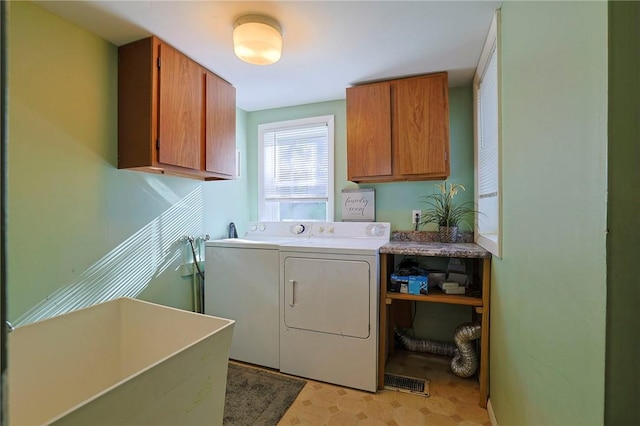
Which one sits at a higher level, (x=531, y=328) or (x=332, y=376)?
(x=531, y=328)

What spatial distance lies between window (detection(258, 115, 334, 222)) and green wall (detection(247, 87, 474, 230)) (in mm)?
75

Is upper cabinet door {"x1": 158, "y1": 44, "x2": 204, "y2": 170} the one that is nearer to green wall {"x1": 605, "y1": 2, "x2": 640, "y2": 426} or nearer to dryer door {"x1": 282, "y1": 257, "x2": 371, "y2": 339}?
dryer door {"x1": 282, "y1": 257, "x2": 371, "y2": 339}

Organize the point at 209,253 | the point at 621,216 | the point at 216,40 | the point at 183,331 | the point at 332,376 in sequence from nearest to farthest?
1. the point at 621,216
2. the point at 183,331
3. the point at 216,40
4. the point at 332,376
5. the point at 209,253

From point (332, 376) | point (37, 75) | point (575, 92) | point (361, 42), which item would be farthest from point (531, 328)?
point (37, 75)

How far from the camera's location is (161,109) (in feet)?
5.74

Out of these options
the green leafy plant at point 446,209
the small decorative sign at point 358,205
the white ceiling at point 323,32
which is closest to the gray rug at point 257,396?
the small decorative sign at point 358,205

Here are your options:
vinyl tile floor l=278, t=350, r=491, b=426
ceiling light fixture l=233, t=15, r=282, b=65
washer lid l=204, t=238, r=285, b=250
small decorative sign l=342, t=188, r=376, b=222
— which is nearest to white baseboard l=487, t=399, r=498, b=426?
vinyl tile floor l=278, t=350, r=491, b=426

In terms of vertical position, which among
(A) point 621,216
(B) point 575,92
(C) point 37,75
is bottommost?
(A) point 621,216

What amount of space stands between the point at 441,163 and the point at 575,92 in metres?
1.48

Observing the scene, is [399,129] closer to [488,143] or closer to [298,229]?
[488,143]

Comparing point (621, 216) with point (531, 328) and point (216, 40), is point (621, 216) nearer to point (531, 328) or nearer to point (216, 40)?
point (531, 328)

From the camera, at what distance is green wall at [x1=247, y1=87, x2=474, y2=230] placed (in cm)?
237

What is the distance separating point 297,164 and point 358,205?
0.79 metres

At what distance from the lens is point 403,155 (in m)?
2.21
